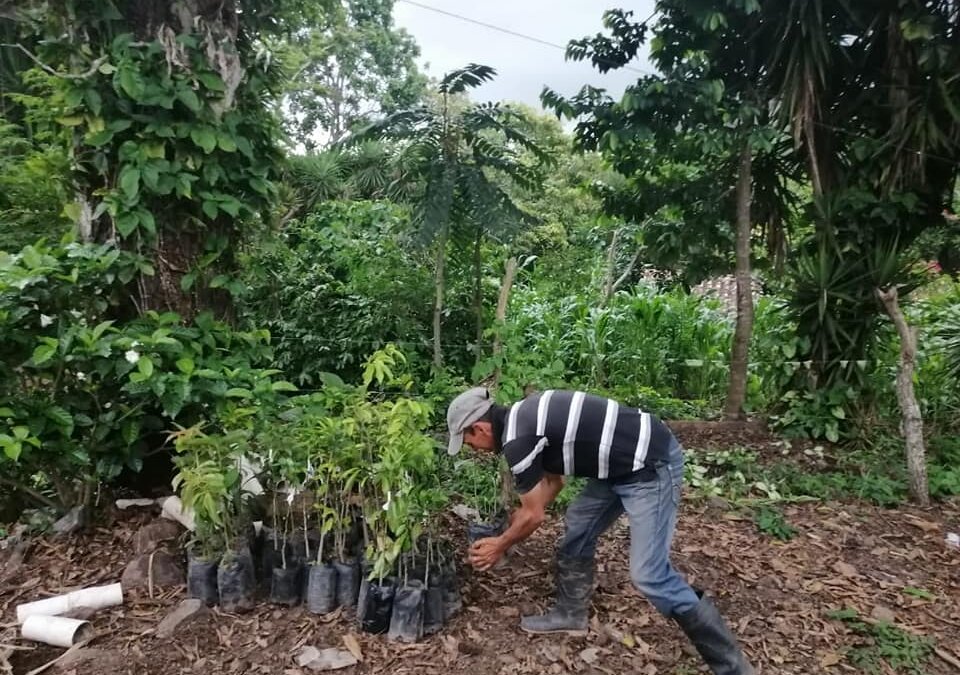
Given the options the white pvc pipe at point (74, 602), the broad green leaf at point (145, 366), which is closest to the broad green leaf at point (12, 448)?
the broad green leaf at point (145, 366)

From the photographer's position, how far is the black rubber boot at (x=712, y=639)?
2260mm

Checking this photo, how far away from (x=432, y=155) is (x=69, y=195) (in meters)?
1.98

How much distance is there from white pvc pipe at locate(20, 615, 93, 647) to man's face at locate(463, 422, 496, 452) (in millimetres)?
1691

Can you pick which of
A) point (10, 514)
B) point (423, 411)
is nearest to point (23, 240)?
point (10, 514)

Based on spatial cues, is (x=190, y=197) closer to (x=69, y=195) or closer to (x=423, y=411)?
(x=69, y=195)

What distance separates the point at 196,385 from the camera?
289 cm

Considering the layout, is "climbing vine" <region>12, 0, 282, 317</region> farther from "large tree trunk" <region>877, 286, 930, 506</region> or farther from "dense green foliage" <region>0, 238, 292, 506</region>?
"large tree trunk" <region>877, 286, 930, 506</region>

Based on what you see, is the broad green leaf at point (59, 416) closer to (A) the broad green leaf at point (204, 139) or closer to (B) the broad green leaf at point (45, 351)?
(B) the broad green leaf at point (45, 351)

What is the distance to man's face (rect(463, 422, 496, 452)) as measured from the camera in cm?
234

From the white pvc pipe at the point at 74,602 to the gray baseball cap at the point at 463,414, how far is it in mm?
1616

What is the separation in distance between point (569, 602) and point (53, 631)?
78.7 inches

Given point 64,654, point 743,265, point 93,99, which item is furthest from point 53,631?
point 743,265

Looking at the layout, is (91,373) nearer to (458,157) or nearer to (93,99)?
(93,99)

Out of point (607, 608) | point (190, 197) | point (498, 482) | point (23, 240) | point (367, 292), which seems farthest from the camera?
point (367, 292)
